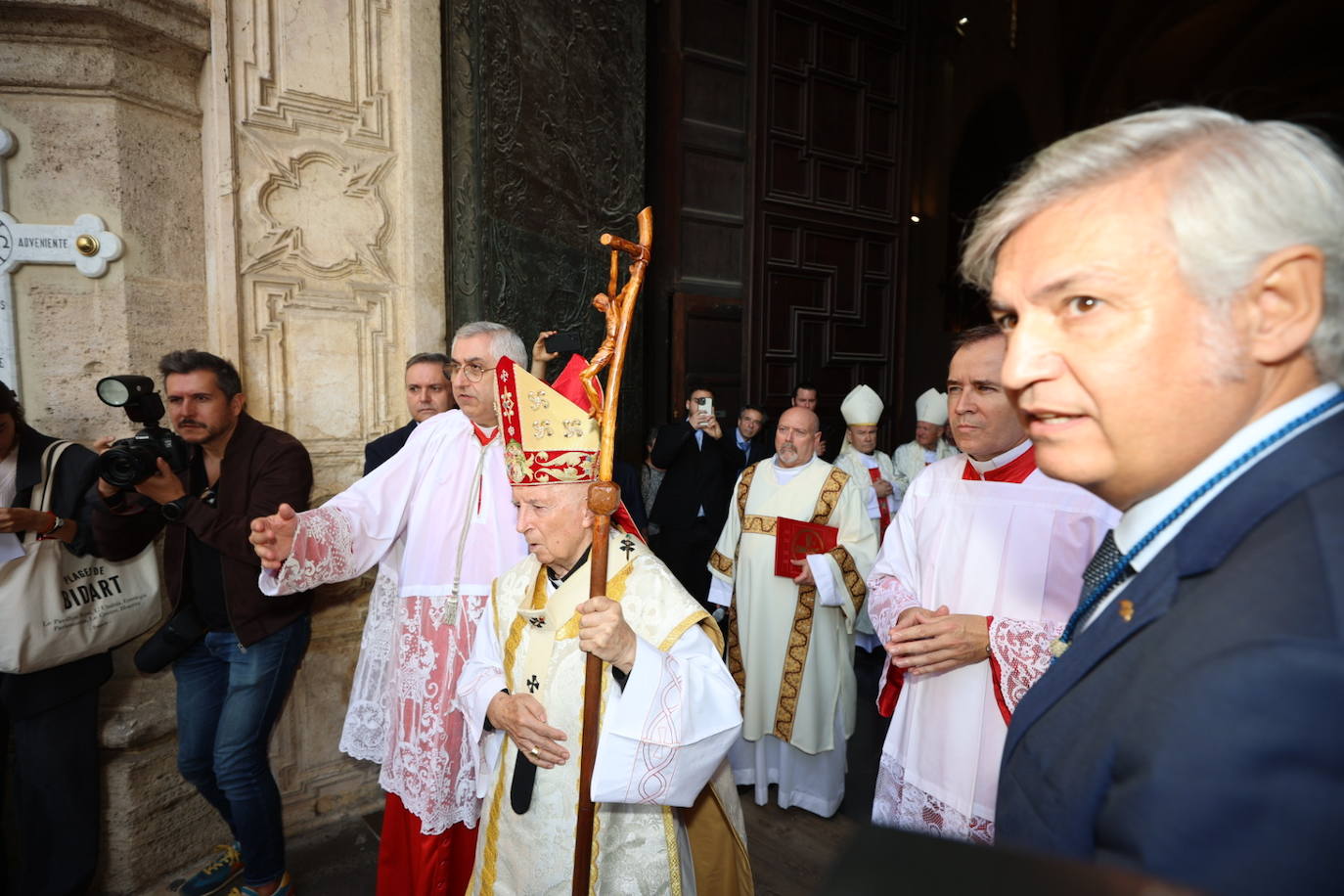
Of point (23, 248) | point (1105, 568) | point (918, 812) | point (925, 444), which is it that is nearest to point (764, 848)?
point (918, 812)

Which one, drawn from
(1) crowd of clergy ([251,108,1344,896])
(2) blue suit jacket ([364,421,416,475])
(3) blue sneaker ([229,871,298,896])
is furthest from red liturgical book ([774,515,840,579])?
(3) blue sneaker ([229,871,298,896])

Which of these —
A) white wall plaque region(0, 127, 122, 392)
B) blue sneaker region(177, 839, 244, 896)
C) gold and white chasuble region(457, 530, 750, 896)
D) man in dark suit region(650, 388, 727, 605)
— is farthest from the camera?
man in dark suit region(650, 388, 727, 605)

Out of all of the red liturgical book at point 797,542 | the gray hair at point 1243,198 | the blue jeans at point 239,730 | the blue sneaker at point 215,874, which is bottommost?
the blue sneaker at point 215,874

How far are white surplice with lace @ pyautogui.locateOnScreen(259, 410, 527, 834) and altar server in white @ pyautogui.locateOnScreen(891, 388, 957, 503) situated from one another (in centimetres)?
395

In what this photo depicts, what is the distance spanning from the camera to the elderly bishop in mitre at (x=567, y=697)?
1.62 metres

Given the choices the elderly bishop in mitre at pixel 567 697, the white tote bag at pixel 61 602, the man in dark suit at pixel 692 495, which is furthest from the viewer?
the man in dark suit at pixel 692 495

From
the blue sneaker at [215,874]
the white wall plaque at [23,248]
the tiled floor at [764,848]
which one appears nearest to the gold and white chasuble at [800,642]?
the tiled floor at [764,848]

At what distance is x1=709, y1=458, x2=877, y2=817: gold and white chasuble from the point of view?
3.58 m

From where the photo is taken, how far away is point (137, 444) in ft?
7.68

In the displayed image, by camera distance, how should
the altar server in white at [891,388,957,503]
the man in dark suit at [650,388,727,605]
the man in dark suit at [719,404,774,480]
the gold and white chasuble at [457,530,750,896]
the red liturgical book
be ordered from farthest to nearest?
the altar server in white at [891,388,957,503]
the man in dark suit at [719,404,774,480]
the man in dark suit at [650,388,727,605]
the red liturgical book
the gold and white chasuble at [457,530,750,896]

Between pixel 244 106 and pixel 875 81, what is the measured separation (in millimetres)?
5051

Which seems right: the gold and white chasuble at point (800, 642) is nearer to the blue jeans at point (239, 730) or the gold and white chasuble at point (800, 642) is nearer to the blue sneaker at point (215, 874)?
the blue jeans at point (239, 730)

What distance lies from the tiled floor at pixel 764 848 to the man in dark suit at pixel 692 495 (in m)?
1.53

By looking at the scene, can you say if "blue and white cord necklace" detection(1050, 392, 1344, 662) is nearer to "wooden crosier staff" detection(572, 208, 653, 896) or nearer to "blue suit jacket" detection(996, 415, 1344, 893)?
"blue suit jacket" detection(996, 415, 1344, 893)
